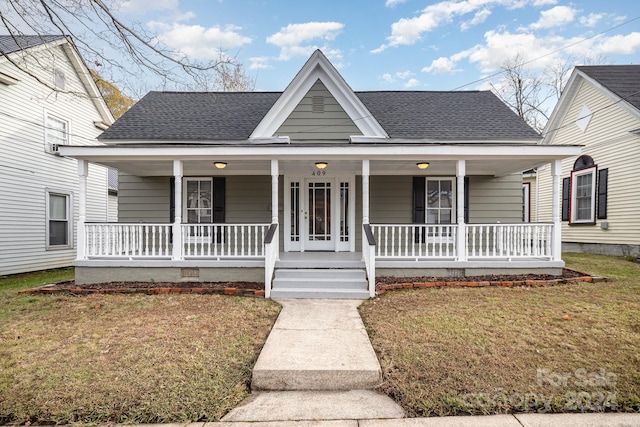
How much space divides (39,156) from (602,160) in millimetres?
17660

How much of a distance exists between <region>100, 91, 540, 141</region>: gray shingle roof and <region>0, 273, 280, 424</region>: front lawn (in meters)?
5.01

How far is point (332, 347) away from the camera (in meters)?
3.62

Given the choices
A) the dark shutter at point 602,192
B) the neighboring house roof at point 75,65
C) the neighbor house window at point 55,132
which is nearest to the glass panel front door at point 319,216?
the neighboring house roof at point 75,65

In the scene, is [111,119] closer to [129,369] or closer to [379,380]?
[129,369]

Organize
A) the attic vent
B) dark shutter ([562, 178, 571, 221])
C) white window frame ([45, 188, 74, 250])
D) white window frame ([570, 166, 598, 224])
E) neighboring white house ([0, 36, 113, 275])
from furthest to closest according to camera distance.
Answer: dark shutter ([562, 178, 571, 221])
white window frame ([570, 166, 598, 224])
white window frame ([45, 188, 74, 250])
neighboring white house ([0, 36, 113, 275])
the attic vent

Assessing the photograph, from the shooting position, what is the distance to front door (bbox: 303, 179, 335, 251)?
8.38 m

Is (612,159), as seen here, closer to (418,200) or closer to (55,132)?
(418,200)

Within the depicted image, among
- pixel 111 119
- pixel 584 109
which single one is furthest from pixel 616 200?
pixel 111 119

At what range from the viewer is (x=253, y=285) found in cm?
637

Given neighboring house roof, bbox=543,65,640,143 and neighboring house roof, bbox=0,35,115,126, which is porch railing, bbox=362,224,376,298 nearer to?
neighboring house roof, bbox=0,35,115,126

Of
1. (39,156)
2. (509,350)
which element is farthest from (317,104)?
(39,156)

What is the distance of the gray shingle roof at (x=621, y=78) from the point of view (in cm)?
980

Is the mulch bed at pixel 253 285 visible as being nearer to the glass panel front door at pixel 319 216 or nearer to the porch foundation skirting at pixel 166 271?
the porch foundation skirting at pixel 166 271

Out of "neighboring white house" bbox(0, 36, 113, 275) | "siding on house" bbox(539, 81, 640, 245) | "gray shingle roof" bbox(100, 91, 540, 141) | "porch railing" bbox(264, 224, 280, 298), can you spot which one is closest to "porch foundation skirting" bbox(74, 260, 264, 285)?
"porch railing" bbox(264, 224, 280, 298)
